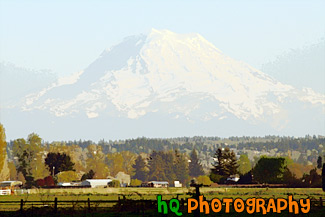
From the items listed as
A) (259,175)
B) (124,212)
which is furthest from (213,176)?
(124,212)

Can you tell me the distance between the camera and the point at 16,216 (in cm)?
6500

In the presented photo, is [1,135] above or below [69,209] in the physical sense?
above

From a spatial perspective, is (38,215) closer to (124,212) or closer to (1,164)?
(124,212)

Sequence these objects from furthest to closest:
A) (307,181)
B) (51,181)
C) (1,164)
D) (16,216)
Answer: (51,181)
(1,164)
(307,181)
(16,216)

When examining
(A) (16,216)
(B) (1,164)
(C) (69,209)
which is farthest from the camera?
(B) (1,164)

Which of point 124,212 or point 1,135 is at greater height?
point 1,135

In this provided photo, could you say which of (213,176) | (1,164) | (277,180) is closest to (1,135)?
(1,164)

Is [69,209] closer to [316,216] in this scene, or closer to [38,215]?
[38,215]

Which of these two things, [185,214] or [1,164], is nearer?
[185,214]

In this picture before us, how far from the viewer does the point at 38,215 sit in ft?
214

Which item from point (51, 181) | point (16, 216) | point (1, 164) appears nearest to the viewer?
point (16, 216)

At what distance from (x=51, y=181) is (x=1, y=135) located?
1680 cm

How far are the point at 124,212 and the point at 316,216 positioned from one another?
17.8 meters

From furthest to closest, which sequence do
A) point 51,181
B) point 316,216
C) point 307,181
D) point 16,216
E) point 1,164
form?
point 51,181, point 1,164, point 307,181, point 16,216, point 316,216
